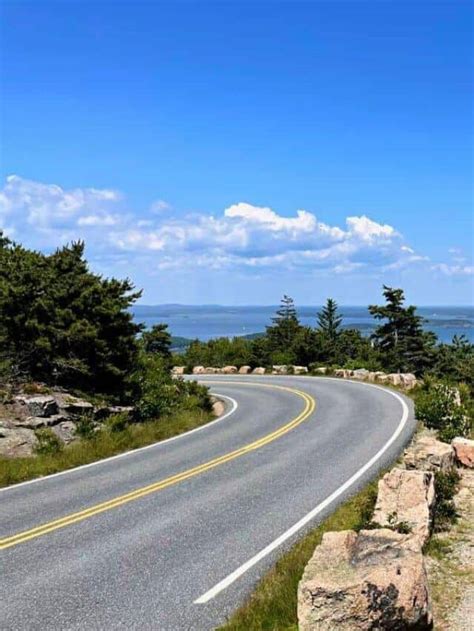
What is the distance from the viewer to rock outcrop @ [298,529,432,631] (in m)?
5.15

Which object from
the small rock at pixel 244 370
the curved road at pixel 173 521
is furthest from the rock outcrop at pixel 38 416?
the small rock at pixel 244 370

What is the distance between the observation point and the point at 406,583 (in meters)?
5.40

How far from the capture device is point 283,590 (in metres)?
6.56

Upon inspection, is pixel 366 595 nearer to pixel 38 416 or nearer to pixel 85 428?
pixel 85 428

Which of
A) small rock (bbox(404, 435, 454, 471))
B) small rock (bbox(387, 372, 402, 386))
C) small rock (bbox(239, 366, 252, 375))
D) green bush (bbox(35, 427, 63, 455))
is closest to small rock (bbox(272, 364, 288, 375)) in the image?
small rock (bbox(239, 366, 252, 375))

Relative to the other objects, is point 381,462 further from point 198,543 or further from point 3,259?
point 3,259

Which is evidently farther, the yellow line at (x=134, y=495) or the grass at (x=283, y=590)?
the yellow line at (x=134, y=495)

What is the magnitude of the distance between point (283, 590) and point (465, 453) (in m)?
7.59

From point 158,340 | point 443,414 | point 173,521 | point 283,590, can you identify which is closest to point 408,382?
point 443,414

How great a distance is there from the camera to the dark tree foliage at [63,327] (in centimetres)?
1872

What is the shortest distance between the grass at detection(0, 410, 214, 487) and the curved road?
2.02 feet

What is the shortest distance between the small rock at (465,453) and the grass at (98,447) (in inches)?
339

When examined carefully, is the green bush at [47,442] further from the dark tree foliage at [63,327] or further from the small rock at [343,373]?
the small rock at [343,373]

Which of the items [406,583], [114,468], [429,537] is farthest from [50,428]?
[406,583]
